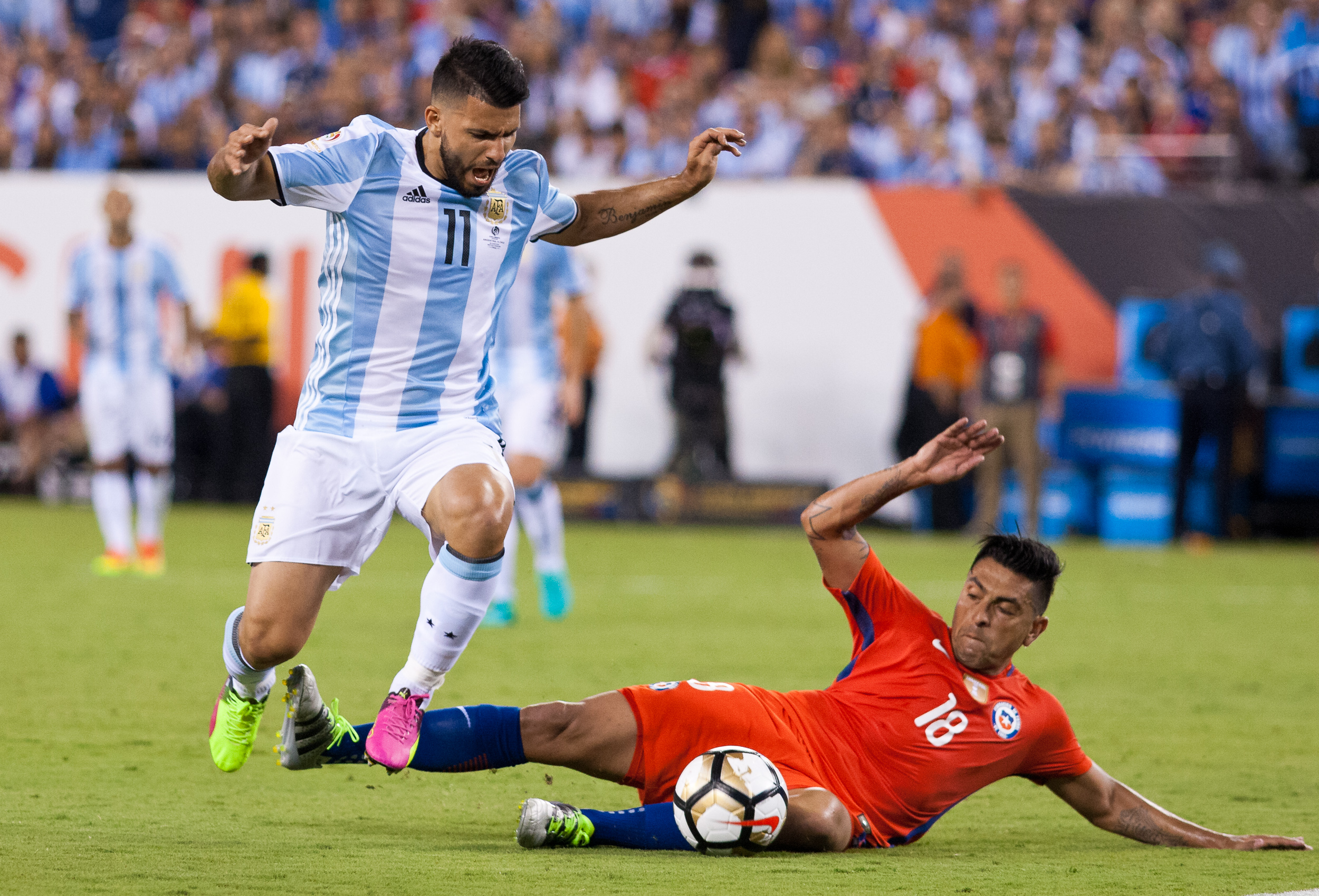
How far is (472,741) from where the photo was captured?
16.4 ft

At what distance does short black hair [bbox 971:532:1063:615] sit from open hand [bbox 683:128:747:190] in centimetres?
153

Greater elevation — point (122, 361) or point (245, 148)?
point (245, 148)

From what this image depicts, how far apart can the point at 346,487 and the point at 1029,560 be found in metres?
2.03

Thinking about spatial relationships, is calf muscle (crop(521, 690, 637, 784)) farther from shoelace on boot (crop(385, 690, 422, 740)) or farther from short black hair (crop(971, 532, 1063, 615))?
short black hair (crop(971, 532, 1063, 615))

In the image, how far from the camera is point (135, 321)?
40.2ft

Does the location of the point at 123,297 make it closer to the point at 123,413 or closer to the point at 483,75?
the point at 123,413

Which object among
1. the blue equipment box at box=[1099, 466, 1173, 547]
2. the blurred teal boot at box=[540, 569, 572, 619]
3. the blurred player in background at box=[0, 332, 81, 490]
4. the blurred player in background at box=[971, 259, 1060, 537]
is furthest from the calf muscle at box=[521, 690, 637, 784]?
the blurred player in background at box=[0, 332, 81, 490]

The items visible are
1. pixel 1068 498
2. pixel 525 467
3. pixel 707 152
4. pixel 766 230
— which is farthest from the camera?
pixel 766 230

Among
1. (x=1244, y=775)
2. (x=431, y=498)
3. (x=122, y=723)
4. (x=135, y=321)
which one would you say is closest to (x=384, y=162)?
(x=431, y=498)

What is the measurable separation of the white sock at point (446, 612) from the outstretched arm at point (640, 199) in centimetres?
120

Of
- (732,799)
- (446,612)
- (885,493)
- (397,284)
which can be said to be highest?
(397,284)

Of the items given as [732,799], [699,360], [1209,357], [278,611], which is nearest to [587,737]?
[732,799]

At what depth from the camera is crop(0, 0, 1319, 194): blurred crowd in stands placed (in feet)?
60.0

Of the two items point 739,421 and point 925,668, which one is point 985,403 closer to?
point 739,421
